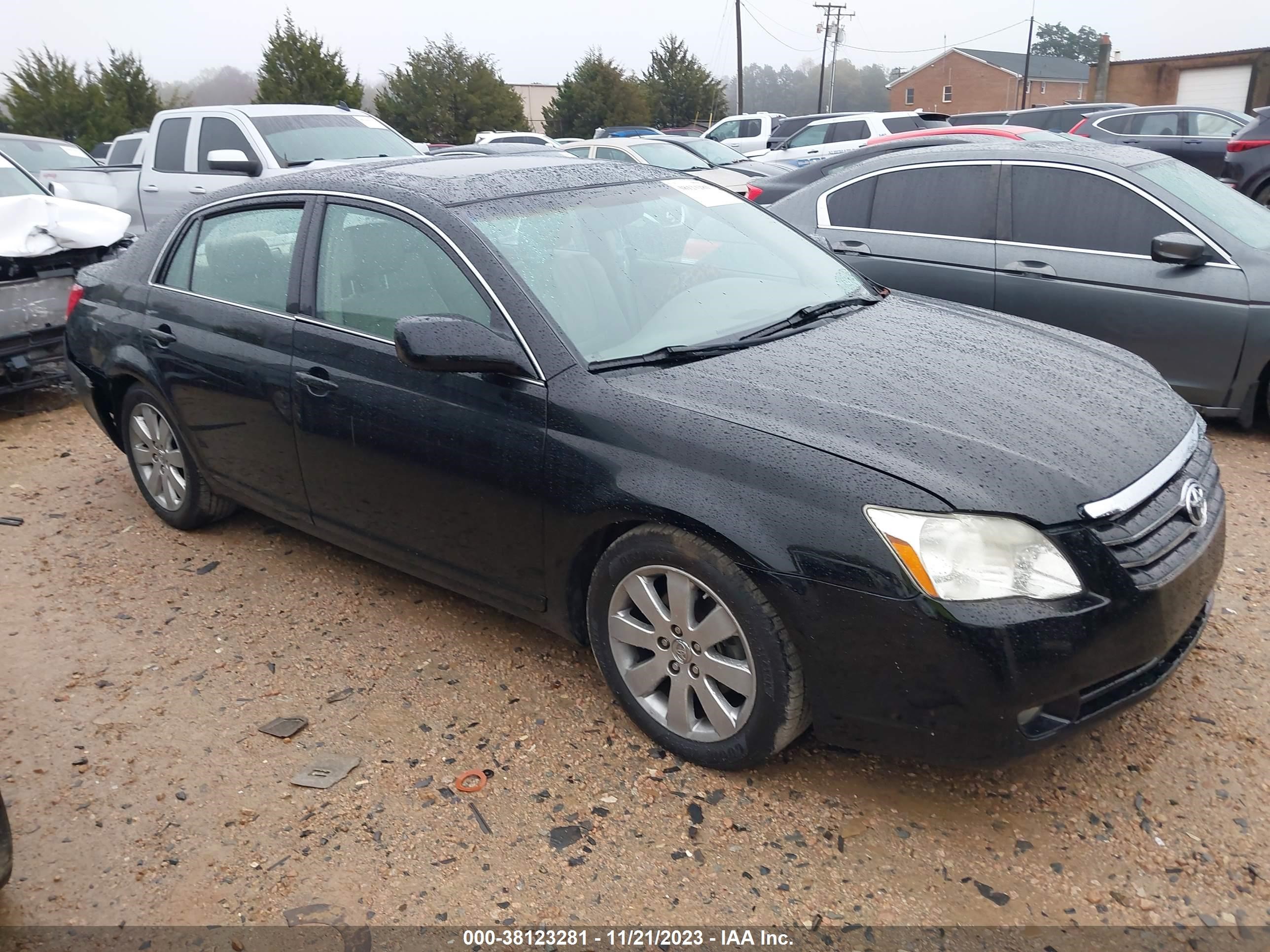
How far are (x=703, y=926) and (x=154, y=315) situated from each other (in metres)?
3.52

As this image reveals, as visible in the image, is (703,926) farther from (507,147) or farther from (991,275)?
(507,147)

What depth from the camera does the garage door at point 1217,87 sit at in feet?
120

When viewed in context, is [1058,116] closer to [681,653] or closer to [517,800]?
[681,653]

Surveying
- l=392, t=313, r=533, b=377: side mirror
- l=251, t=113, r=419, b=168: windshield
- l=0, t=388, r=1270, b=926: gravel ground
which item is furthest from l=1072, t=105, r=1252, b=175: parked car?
l=392, t=313, r=533, b=377: side mirror

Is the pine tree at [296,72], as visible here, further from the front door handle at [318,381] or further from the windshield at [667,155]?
the front door handle at [318,381]

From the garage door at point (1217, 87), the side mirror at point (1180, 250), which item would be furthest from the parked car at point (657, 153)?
the garage door at point (1217, 87)

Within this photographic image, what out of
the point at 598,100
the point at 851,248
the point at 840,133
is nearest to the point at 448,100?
the point at 598,100

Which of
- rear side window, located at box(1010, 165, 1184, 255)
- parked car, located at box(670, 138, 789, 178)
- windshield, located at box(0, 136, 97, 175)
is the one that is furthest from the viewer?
parked car, located at box(670, 138, 789, 178)

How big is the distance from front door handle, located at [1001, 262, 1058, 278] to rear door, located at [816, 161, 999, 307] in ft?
0.35

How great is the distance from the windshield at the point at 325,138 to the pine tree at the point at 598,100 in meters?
30.2

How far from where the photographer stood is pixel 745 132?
83.5ft

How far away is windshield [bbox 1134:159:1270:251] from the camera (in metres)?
5.46

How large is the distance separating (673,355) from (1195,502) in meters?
1.56

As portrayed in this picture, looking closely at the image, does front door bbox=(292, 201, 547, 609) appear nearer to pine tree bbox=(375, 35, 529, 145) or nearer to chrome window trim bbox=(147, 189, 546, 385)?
chrome window trim bbox=(147, 189, 546, 385)
